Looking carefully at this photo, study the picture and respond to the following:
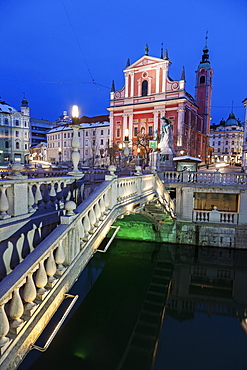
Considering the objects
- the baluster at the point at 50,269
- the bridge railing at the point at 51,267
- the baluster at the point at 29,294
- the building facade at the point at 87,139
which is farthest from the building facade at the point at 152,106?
the baluster at the point at 29,294

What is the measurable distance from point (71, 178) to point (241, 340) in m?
8.03

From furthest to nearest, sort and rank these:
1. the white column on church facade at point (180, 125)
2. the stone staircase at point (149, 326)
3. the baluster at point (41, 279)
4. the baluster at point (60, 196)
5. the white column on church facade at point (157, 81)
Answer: the white column on church facade at point (157, 81) < the white column on church facade at point (180, 125) < the stone staircase at point (149, 326) < the baluster at point (60, 196) < the baluster at point (41, 279)

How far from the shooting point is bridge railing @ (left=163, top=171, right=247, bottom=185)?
14.6 m

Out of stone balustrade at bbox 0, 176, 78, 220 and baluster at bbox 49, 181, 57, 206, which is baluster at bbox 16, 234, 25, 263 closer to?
stone balustrade at bbox 0, 176, 78, 220

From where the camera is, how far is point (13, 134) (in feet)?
189

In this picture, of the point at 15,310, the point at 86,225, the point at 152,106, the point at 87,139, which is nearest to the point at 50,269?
the point at 15,310

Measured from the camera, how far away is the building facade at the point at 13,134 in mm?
56000

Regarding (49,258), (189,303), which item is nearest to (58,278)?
(49,258)

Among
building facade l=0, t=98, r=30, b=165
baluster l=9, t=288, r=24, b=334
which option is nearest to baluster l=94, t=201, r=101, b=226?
baluster l=9, t=288, r=24, b=334

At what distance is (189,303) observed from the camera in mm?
10383

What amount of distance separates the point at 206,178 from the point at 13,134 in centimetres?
5524

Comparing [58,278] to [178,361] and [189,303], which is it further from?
[189,303]

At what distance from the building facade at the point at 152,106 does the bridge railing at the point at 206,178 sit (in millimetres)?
23115

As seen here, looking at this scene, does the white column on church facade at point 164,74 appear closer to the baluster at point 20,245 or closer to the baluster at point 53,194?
the baluster at point 53,194
